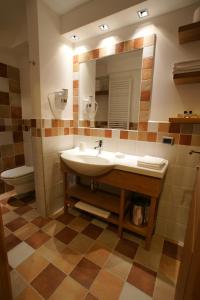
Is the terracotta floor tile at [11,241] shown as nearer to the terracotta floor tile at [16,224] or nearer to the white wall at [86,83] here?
the terracotta floor tile at [16,224]

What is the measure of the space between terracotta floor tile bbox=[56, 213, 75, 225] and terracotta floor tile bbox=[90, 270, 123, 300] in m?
0.68

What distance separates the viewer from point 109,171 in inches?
53.2

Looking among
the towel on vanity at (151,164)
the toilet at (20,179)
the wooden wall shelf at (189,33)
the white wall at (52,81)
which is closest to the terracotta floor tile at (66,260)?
the white wall at (52,81)

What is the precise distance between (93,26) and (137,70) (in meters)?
0.63

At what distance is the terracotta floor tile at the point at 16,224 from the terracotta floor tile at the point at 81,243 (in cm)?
64

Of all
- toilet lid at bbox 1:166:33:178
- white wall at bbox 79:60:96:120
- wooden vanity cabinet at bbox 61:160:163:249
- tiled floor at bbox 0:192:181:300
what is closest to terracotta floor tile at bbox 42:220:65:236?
tiled floor at bbox 0:192:181:300

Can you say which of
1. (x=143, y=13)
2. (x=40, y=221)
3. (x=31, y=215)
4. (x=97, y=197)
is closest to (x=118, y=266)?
(x=97, y=197)

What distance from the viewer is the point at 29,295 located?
40.1 inches

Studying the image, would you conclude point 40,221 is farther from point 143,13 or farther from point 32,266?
point 143,13

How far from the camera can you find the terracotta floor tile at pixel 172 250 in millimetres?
1363

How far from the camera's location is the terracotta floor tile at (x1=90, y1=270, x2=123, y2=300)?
103cm

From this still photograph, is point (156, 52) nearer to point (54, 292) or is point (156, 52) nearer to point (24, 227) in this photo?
point (54, 292)

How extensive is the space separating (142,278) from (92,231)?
62 centimetres

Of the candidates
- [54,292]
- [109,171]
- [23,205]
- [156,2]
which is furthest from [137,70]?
[23,205]
